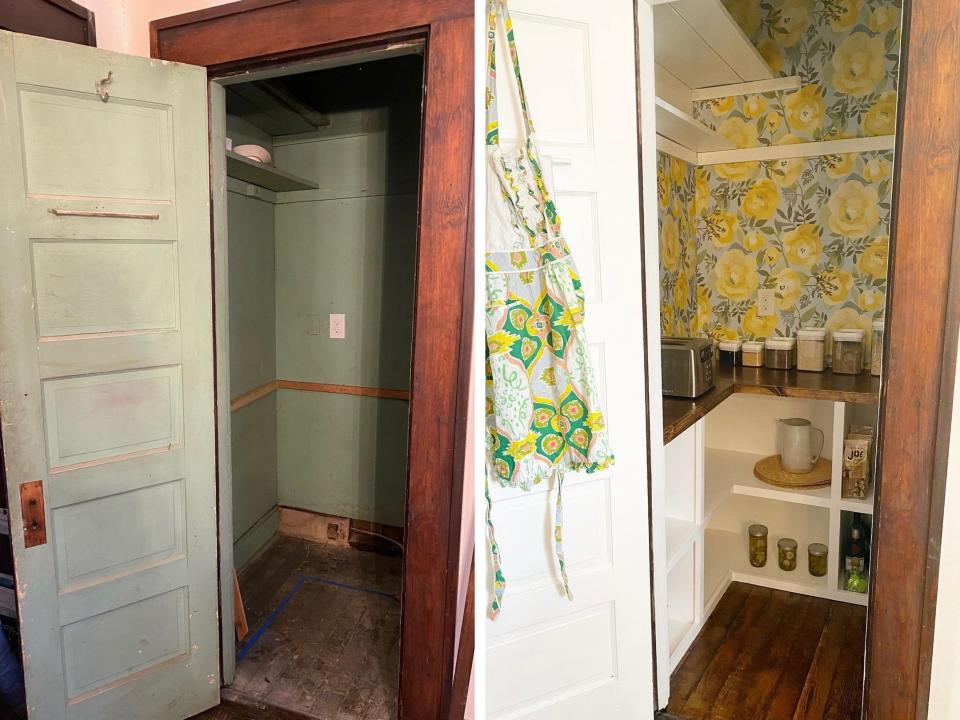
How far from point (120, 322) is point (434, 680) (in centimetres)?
112

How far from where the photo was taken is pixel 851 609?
181 centimetres

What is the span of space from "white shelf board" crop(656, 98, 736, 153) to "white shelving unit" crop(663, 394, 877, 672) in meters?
0.80

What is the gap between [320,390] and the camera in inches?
114

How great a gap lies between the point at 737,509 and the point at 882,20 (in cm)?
166

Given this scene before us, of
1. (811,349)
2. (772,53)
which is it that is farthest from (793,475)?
(772,53)

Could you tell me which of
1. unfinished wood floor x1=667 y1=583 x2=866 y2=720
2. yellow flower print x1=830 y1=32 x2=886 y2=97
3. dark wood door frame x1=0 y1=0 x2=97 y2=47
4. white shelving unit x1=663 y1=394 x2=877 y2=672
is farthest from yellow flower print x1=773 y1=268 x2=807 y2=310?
dark wood door frame x1=0 y1=0 x2=97 y2=47

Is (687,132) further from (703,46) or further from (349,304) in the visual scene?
(349,304)

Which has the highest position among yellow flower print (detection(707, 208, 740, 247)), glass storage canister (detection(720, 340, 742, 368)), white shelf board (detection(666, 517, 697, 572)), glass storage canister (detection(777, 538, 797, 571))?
yellow flower print (detection(707, 208, 740, 247))

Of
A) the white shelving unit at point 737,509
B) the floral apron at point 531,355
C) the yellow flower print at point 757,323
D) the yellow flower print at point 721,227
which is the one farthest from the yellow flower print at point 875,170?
the floral apron at point 531,355

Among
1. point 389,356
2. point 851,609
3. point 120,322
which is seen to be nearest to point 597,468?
point 120,322

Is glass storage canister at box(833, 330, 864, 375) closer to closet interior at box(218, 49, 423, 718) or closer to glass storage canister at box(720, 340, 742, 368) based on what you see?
glass storage canister at box(720, 340, 742, 368)

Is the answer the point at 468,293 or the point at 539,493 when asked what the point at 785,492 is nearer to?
the point at 468,293

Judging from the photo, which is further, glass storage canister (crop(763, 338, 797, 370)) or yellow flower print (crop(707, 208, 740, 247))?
yellow flower print (crop(707, 208, 740, 247))

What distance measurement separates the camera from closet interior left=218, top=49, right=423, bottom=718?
2.56m
